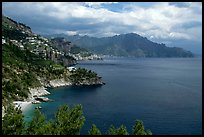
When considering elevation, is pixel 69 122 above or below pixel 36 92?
above

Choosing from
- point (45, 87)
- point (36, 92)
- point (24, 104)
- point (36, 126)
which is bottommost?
point (45, 87)

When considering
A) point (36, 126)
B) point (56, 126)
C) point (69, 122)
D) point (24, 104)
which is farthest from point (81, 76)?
point (56, 126)

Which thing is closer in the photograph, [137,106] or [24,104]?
[24,104]

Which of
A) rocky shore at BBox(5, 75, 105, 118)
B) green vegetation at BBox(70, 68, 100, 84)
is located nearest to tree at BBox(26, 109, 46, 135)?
rocky shore at BBox(5, 75, 105, 118)

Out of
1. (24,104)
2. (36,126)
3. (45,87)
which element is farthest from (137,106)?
(36,126)

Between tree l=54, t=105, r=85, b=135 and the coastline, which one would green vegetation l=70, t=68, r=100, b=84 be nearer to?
the coastline

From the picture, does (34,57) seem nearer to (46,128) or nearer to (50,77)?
(50,77)

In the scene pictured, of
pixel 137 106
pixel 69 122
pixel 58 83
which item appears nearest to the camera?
pixel 69 122

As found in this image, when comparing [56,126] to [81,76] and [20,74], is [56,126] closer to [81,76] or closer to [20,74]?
[20,74]

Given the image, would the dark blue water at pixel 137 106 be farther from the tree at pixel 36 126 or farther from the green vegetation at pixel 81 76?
the tree at pixel 36 126

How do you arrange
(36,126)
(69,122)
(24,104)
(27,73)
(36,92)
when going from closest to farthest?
(36,126), (69,122), (24,104), (36,92), (27,73)

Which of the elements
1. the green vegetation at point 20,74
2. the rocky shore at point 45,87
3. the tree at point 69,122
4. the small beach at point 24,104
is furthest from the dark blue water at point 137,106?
the tree at point 69,122
